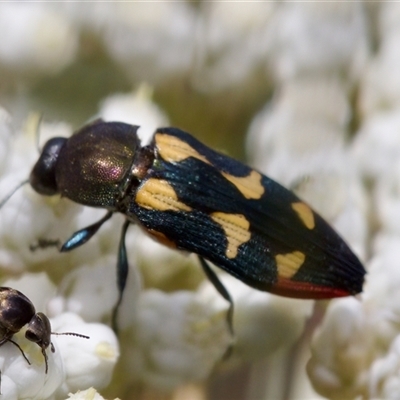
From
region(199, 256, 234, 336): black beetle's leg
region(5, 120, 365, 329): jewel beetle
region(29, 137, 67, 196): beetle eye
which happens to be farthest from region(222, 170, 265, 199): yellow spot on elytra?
region(29, 137, 67, 196): beetle eye

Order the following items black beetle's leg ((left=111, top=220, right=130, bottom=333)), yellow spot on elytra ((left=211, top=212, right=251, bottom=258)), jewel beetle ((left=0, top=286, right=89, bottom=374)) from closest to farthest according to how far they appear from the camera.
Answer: jewel beetle ((left=0, top=286, right=89, bottom=374))
black beetle's leg ((left=111, top=220, right=130, bottom=333))
yellow spot on elytra ((left=211, top=212, right=251, bottom=258))

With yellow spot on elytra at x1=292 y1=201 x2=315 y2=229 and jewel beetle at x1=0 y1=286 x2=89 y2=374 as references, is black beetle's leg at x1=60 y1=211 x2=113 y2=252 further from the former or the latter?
yellow spot on elytra at x1=292 y1=201 x2=315 y2=229

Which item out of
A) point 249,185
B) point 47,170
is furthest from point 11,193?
point 249,185

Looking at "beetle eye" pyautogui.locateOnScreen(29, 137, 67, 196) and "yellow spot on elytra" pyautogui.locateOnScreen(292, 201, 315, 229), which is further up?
"yellow spot on elytra" pyautogui.locateOnScreen(292, 201, 315, 229)

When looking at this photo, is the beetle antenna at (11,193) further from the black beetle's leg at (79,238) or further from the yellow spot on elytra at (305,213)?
the yellow spot on elytra at (305,213)

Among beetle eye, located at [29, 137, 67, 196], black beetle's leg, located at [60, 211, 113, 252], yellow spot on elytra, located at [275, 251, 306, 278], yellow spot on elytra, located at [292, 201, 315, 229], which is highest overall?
yellow spot on elytra, located at [292, 201, 315, 229]

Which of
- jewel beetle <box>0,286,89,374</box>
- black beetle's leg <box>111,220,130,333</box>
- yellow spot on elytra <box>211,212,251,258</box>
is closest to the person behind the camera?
jewel beetle <box>0,286,89,374</box>

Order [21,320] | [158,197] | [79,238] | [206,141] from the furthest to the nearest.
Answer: [206,141]
[158,197]
[79,238]
[21,320]

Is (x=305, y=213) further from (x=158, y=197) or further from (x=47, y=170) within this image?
(x=47, y=170)

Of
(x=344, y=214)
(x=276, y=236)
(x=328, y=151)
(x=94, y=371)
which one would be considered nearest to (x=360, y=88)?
(x=328, y=151)
